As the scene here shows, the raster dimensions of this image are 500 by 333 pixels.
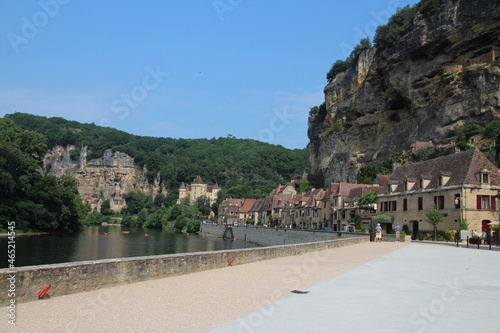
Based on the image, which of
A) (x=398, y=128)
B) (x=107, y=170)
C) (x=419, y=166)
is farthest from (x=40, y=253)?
(x=107, y=170)

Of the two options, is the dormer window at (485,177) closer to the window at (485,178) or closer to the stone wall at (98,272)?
the window at (485,178)

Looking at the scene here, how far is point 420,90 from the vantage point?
221ft

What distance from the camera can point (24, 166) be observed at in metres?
58.5

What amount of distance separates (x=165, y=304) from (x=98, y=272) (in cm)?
271

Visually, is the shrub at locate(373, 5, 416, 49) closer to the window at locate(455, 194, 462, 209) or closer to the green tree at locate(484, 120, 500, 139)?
the green tree at locate(484, 120, 500, 139)

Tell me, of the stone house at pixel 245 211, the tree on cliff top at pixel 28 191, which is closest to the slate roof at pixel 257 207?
the stone house at pixel 245 211

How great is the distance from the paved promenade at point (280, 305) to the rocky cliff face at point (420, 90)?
52366 millimetres

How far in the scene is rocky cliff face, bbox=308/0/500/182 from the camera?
2250 inches

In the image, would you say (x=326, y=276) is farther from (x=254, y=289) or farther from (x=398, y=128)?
(x=398, y=128)

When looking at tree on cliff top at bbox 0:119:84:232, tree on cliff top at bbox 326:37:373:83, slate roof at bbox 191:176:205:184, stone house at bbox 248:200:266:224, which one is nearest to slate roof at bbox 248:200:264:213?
stone house at bbox 248:200:266:224

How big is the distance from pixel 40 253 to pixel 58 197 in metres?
28.0

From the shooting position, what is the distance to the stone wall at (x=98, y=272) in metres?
8.78

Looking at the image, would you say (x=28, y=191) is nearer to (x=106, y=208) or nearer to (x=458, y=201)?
(x=458, y=201)

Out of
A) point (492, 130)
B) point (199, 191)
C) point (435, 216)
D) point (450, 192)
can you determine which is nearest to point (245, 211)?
point (199, 191)
